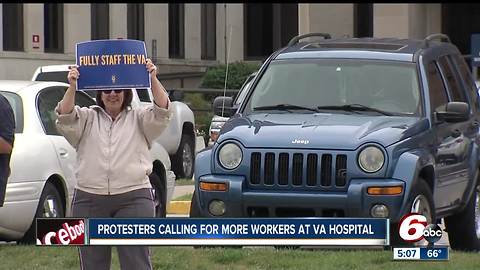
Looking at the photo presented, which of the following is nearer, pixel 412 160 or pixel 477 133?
pixel 412 160

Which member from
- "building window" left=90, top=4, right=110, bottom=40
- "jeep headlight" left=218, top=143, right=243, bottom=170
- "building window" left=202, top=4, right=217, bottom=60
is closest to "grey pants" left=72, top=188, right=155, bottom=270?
"jeep headlight" left=218, top=143, right=243, bottom=170

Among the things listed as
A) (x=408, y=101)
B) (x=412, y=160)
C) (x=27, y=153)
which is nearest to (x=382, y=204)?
(x=412, y=160)

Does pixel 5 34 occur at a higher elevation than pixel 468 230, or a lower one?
higher

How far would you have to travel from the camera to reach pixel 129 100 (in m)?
6.25

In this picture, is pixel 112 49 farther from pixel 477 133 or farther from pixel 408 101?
pixel 477 133

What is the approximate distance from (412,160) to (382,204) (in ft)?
1.47

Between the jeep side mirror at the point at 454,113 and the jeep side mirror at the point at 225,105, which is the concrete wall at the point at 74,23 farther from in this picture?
the jeep side mirror at the point at 454,113

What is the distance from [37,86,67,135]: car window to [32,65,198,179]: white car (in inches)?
180

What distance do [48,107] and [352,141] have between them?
3.34 metres

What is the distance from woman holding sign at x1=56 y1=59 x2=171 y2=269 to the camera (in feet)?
19.9

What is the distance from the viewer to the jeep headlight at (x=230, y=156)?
8266 mm

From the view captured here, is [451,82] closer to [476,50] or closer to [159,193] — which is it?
[159,193]

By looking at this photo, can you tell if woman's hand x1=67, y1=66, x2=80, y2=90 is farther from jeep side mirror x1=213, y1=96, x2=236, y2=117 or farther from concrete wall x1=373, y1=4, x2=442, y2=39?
concrete wall x1=373, y1=4, x2=442, y2=39

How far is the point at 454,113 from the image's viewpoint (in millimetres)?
8805
